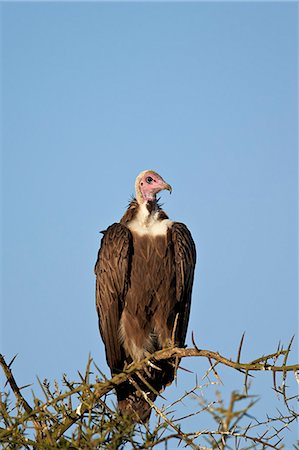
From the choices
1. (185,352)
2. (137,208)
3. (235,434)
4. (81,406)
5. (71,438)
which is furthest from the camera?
(137,208)

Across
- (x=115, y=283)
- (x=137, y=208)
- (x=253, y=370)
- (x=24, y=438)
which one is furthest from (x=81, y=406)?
(x=137, y=208)

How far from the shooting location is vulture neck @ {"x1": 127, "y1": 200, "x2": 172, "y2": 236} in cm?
687

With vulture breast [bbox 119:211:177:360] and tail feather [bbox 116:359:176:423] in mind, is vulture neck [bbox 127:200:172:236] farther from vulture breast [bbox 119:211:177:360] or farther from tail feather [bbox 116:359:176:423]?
tail feather [bbox 116:359:176:423]

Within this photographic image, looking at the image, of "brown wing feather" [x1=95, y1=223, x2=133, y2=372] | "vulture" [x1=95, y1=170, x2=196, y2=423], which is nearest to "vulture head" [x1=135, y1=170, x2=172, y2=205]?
"vulture" [x1=95, y1=170, x2=196, y2=423]

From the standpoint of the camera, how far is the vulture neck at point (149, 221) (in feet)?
22.5

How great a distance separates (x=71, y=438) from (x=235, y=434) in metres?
0.86

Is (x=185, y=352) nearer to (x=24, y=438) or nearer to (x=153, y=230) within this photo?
(x=24, y=438)

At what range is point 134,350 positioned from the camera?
6.87 meters

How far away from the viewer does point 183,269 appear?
21.9 feet

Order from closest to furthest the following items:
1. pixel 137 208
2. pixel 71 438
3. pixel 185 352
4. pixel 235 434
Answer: pixel 71 438 < pixel 235 434 < pixel 185 352 < pixel 137 208

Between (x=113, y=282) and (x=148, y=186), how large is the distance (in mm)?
1080

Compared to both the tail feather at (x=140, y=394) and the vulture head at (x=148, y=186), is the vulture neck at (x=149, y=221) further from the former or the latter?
the tail feather at (x=140, y=394)

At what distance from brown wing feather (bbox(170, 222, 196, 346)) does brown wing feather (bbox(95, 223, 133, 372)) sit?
0.44 metres

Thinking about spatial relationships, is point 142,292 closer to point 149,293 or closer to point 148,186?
point 149,293
